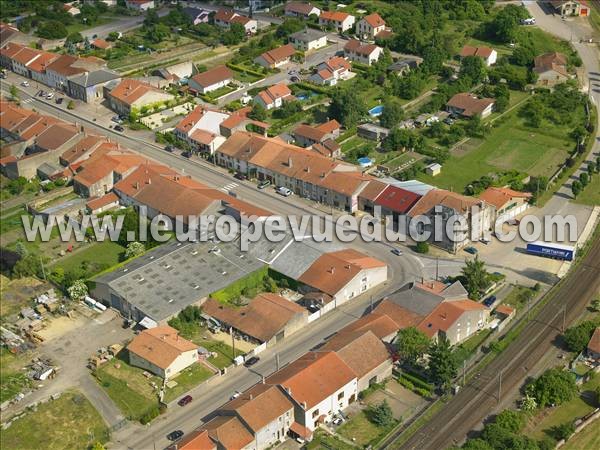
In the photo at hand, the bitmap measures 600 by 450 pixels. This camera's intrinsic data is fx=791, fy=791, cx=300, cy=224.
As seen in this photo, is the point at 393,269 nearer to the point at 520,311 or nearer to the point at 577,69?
the point at 520,311

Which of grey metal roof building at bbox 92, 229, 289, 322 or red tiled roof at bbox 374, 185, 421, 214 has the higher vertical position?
red tiled roof at bbox 374, 185, 421, 214

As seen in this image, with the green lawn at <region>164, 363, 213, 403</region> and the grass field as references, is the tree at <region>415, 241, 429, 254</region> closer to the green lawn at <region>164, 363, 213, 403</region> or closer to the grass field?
the grass field

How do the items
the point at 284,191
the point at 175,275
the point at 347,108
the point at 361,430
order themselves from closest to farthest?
the point at 361,430
the point at 175,275
the point at 284,191
the point at 347,108

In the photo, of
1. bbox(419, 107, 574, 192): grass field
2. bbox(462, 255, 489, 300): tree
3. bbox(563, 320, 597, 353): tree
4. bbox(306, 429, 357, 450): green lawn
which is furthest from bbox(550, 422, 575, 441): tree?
bbox(419, 107, 574, 192): grass field

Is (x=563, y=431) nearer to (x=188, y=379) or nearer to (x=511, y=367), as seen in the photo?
(x=511, y=367)

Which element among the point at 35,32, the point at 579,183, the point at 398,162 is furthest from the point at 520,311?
the point at 35,32

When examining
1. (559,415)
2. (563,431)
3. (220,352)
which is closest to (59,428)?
(220,352)

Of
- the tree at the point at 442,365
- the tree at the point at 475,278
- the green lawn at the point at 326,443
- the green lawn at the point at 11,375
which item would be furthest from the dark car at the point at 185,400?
the tree at the point at 475,278
